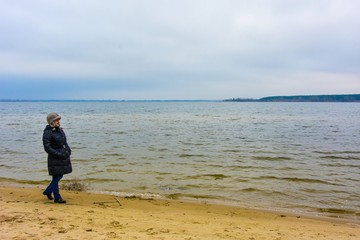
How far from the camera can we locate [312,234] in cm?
670

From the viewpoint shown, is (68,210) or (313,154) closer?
(68,210)

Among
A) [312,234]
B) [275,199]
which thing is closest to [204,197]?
[275,199]

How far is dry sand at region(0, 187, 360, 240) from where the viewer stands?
593 cm

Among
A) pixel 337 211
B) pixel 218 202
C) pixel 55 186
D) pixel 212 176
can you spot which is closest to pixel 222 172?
pixel 212 176

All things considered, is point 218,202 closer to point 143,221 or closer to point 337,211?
point 337,211

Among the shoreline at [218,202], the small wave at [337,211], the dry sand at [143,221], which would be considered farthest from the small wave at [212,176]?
the small wave at [337,211]

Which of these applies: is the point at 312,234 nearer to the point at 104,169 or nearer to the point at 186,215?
the point at 186,215

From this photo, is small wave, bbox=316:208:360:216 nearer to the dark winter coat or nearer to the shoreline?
the shoreline

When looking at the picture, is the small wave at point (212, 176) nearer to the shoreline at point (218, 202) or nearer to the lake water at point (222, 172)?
the lake water at point (222, 172)

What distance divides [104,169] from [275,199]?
7487 millimetres

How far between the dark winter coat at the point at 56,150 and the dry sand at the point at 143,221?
0.94m

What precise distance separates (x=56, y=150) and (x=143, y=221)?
2616 millimetres

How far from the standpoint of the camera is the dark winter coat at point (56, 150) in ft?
24.4

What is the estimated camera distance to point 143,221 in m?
6.90
